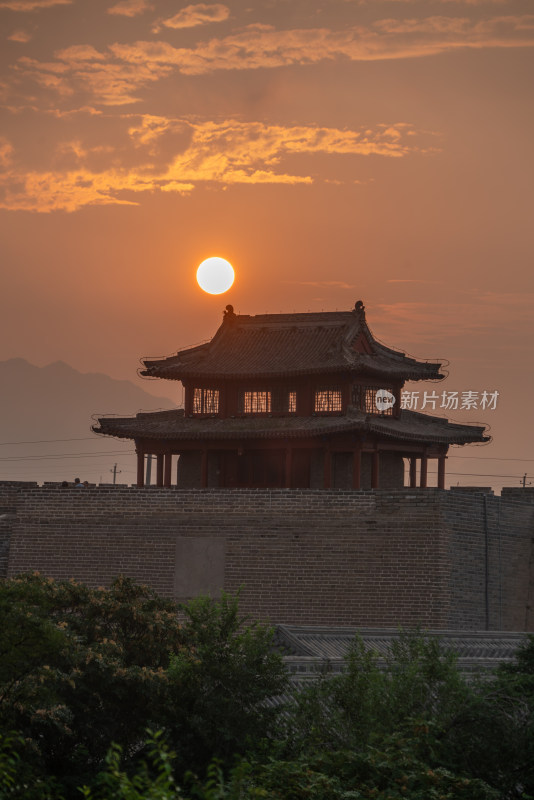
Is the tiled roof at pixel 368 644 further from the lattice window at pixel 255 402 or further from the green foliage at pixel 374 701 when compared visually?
the lattice window at pixel 255 402

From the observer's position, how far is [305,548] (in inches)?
1308

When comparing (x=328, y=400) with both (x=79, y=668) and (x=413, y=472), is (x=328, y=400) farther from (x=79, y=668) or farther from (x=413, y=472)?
(x=79, y=668)

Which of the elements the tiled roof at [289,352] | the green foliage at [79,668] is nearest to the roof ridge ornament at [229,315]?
the tiled roof at [289,352]

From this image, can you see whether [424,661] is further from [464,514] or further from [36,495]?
[36,495]

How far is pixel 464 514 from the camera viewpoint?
3341 centimetres

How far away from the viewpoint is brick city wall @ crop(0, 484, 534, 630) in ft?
106

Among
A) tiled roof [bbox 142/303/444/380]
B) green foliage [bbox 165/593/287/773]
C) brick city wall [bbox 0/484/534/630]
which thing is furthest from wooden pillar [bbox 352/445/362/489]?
green foliage [bbox 165/593/287/773]

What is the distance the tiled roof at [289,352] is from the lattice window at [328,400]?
100 cm

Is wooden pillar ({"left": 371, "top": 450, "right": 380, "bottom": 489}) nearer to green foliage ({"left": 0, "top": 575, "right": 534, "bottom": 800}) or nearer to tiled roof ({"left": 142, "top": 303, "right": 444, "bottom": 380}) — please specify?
tiled roof ({"left": 142, "top": 303, "right": 444, "bottom": 380})

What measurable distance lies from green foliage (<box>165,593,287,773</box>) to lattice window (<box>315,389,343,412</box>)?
2360 centimetres

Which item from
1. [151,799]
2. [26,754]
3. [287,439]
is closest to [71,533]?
[287,439]

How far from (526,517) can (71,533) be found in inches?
501

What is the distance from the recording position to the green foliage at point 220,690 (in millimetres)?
16578

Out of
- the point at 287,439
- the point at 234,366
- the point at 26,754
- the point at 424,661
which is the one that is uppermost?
the point at 234,366
